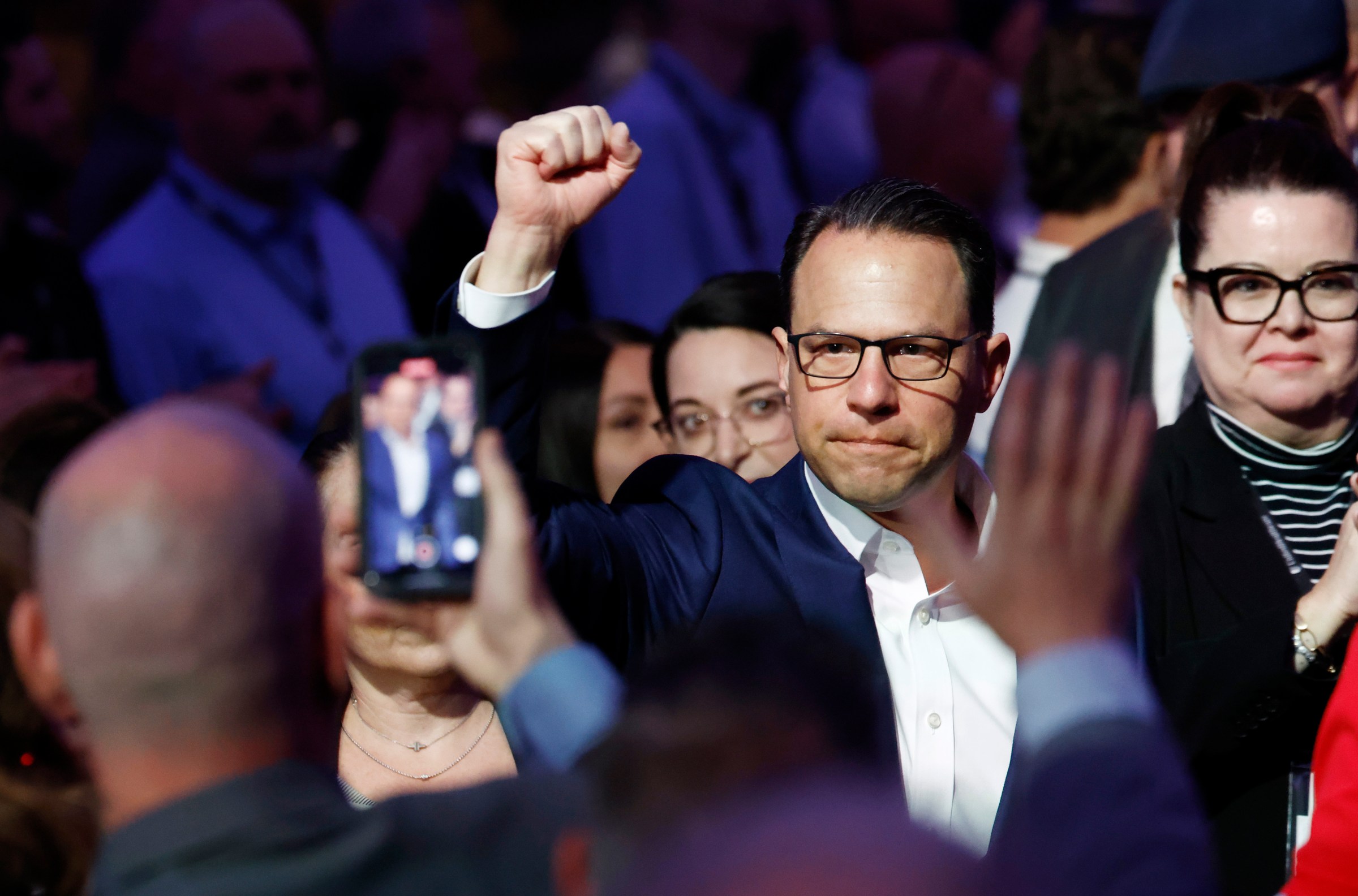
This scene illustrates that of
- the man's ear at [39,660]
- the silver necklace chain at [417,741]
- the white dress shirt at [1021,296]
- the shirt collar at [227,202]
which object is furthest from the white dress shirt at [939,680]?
the shirt collar at [227,202]

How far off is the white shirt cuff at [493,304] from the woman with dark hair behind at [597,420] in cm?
175

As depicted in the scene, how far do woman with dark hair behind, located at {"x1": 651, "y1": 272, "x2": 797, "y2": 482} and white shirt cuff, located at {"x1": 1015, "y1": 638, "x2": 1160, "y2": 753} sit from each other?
233 cm

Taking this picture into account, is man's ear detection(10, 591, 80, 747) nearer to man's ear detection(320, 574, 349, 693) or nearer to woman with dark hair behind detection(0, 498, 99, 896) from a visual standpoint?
man's ear detection(320, 574, 349, 693)

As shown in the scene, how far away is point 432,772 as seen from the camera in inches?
108

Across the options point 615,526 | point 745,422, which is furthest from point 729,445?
point 615,526

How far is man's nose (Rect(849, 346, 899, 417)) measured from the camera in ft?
8.52

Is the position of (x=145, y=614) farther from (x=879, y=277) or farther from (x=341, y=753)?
(x=879, y=277)

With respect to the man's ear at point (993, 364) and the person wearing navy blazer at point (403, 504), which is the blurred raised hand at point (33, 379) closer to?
the person wearing navy blazer at point (403, 504)

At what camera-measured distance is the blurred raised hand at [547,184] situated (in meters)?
2.39

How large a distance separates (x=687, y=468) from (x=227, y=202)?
267cm

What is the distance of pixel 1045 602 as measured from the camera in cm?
148

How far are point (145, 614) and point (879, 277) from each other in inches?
57.3

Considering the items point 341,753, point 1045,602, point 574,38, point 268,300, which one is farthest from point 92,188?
point 1045,602

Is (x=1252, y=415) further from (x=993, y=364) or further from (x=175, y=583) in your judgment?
(x=175, y=583)
